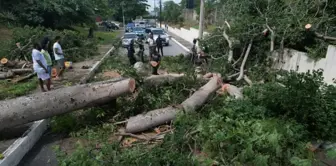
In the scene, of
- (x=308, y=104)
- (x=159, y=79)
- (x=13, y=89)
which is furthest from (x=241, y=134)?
(x=13, y=89)

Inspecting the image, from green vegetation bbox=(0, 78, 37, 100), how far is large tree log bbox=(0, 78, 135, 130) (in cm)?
242

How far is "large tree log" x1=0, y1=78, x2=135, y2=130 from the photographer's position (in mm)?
4672

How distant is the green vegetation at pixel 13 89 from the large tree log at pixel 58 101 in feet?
7.94

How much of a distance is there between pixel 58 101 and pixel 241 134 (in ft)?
11.0

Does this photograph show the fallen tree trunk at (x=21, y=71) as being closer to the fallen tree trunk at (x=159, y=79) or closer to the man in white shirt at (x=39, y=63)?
the man in white shirt at (x=39, y=63)

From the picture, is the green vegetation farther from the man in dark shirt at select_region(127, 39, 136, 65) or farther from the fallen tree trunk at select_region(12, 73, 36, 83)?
the man in dark shirt at select_region(127, 39, 136, 65)

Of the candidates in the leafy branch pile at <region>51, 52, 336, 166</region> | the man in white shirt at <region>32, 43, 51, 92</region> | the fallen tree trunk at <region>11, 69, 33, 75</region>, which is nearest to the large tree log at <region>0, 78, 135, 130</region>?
the leafy branch pile at <region>51, 52, 336, 166</region>

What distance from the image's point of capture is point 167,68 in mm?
10703

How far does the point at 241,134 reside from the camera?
422 centimetres

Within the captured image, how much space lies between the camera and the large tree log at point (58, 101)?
15.3 ft

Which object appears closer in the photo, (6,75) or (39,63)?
(39,63)

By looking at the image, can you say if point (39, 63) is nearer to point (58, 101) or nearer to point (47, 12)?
point (58, 101)

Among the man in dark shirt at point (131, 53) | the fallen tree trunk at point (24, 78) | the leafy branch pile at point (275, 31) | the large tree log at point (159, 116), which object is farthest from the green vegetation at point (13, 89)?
the leafy branch pile at point (275, 31)

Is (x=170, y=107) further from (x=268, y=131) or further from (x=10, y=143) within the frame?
(x=10, y=143)
